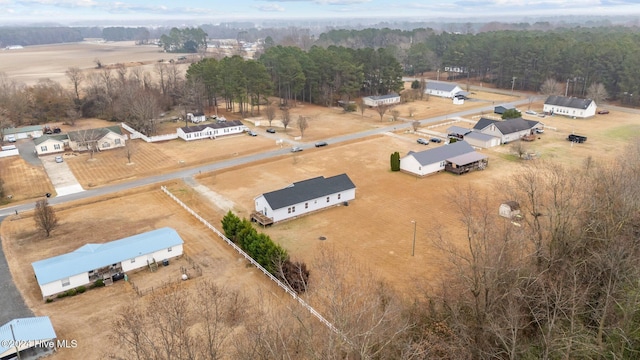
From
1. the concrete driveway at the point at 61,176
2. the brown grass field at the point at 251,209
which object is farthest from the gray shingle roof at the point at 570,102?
the concrete driveway at the point at 61,176

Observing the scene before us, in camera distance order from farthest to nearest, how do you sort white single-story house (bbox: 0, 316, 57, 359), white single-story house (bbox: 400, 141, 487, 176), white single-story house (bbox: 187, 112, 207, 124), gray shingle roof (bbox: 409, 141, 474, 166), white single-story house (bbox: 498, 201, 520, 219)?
white single-story house (bbox: 187, 112, 207, 124)
gray shingle roof (bbox: 409, 141, 474, 166)
white single-story house (bbox: 400, 141, 487, 176)
white single-story house (bbox: 498, 201, 520, 219)
white single-story house (bbox: 0, 316, 57, 359)

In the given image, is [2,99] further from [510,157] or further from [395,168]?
[510,157]

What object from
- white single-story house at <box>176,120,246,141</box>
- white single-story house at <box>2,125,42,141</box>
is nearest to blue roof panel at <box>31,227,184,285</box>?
white single-story house at <box>176,120,246,141</box>

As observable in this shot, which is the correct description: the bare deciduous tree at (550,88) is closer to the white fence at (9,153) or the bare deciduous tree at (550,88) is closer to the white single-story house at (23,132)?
the white single-story house at (23,132)

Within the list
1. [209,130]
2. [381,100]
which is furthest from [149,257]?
[381,100]

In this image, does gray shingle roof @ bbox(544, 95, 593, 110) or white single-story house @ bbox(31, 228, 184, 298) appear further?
gray shingle roof @ bbox(544, 95, 593, 110)

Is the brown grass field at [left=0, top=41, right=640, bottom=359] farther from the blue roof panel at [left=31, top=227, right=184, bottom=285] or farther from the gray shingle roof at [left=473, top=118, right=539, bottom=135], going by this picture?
the gray shingle roof at [left=473, top=118, right=539, bottom=135]

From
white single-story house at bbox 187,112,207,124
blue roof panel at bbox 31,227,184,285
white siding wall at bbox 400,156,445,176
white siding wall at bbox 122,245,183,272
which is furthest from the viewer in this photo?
white single-story house at bbox 187,112,207,124
